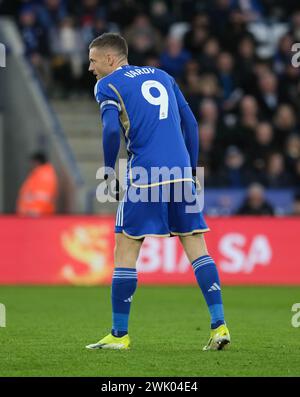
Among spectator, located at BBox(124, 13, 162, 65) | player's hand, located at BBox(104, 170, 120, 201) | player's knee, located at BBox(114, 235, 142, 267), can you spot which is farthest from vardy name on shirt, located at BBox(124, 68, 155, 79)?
spectator, located at BBox(124, 13, 162, 65)

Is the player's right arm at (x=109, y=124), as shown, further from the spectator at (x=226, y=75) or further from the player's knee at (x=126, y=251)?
the spectator at (x=226, y=75)

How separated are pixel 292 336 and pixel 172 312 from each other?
2.83 meters

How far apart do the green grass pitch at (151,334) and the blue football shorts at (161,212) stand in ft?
2.76


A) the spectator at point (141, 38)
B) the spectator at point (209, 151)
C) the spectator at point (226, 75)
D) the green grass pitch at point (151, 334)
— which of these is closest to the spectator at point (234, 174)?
the spectator at point (209, 151)

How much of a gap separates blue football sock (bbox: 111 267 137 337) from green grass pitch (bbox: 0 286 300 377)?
20cm

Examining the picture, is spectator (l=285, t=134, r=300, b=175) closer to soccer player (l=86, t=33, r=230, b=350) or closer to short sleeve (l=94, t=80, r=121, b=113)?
soccer player (l=86, t=33, r=230, b=350)

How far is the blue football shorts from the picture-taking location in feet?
27.3

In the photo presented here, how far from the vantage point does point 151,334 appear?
9.64 metres

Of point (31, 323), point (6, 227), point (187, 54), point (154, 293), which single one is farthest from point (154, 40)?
point (31, 323)

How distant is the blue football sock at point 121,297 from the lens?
841 centimetres

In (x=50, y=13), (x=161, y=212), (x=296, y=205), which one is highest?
(x=50, y=13)

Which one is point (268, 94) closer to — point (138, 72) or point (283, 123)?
point (283, 123)

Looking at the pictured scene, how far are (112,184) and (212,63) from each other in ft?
38.1

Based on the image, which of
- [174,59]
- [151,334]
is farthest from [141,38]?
[151,334]
